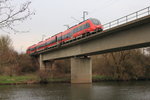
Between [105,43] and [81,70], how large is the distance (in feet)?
45.5

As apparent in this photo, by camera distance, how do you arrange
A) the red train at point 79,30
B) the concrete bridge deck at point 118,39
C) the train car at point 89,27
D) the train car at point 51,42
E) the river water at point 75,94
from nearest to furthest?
1. the concrete bridge deck at point 118,39
2. the river water at point 75,94
3. the train car at point 89,27
4. the red train at point 79,30
5. the train car at point 51,42

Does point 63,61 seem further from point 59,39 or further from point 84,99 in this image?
point 84,99

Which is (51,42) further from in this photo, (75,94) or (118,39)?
(75,94)

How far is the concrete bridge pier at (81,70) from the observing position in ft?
146

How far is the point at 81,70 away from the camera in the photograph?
4456 centimetres

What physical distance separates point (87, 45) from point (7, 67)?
26.7 metres

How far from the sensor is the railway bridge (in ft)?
80.4

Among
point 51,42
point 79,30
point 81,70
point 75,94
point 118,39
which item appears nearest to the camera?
point 75,94

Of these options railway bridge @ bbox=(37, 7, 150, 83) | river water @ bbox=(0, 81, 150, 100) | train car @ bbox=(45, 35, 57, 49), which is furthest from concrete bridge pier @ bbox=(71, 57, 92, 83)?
train car @ bbox=(45, 35, 57, 49)

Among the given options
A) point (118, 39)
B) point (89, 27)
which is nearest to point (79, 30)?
point (89, 27)

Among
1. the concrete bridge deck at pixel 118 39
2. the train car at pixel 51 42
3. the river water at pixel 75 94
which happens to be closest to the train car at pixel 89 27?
the concrete bridge deck at pixel 118 39

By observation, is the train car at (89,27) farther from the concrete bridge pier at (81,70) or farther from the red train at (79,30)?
the concrete bridge pier at (81,70)

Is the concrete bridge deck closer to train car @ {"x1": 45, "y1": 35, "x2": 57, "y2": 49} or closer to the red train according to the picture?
the red train

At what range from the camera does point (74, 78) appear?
4478cm
